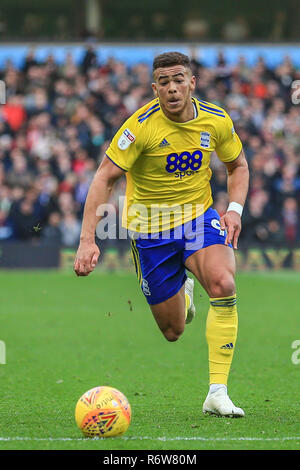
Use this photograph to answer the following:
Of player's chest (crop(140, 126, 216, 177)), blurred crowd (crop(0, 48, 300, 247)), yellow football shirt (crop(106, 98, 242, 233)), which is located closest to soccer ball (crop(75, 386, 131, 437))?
yellow football shirt (crop(106, 98, 242, 233))

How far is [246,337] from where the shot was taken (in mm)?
11211

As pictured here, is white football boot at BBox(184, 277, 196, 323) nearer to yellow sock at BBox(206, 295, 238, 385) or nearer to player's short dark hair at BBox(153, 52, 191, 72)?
yellow sock at BBox(206, 295, 238, 385)

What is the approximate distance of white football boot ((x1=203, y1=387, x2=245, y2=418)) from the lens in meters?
6.26

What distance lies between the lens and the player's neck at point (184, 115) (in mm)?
6789

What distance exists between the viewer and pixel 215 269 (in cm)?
652

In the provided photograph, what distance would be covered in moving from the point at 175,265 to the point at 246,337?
14.2 feet

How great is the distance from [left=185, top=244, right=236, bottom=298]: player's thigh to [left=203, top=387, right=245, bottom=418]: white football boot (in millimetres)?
733

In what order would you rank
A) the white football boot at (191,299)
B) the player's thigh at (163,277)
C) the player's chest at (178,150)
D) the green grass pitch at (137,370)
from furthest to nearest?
the white football boot at (191,299), the player's thigh at (163,277), the player's chest at (178,150), the green grass pitch at (137,370)

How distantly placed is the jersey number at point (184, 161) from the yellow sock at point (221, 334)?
1.11m

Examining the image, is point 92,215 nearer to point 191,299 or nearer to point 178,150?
point 178,150

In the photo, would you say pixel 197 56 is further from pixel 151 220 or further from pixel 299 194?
A: pixel 151 220

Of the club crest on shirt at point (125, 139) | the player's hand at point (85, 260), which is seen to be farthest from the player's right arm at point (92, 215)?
the club crest on shirt at point (125, 139)

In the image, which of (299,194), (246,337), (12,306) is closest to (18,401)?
(246,337)

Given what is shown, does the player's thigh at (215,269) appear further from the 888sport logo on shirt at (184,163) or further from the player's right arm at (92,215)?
the player's right arm at (92,215)
